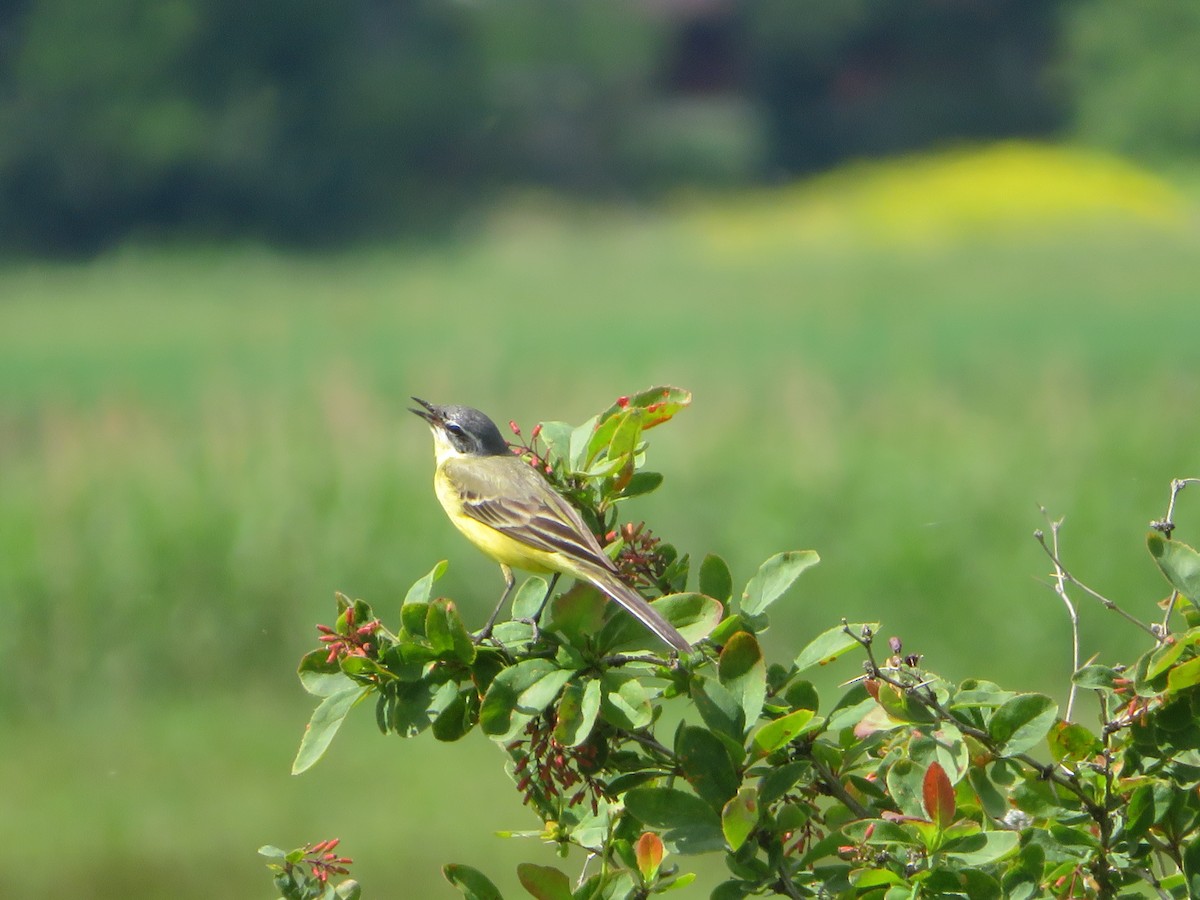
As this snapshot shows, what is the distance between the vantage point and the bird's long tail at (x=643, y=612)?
6.52ft

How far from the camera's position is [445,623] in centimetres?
196

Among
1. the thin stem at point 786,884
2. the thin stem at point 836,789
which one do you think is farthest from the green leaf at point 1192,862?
the thin stem at point 786,884

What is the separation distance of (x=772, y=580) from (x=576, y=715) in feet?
1.22

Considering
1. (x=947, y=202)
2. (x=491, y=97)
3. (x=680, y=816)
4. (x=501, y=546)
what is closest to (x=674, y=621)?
(x=680, y=816)

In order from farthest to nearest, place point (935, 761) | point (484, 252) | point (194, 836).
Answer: point (484, 252) < point (194, 836) < point (935, 761)

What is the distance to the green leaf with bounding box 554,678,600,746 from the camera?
73.7 inches

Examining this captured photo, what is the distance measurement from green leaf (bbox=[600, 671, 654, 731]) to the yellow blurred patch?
99.6 ft

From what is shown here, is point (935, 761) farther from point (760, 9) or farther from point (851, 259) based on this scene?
point (760, 9)

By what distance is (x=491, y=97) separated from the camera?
119 feet

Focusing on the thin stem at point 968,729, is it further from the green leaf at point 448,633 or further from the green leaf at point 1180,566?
the green leaf at point 448,633

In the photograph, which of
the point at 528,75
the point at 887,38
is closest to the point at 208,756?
the point at 528,75

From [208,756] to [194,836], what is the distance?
0.93m

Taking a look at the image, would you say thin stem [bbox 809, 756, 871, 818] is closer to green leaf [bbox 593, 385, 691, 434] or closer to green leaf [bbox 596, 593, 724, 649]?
green leaf [bbox 596, 593, 724, 649]

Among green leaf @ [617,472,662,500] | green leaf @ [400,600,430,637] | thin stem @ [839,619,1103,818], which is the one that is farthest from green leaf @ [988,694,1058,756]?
green leaf @ [400,600,430,637]
